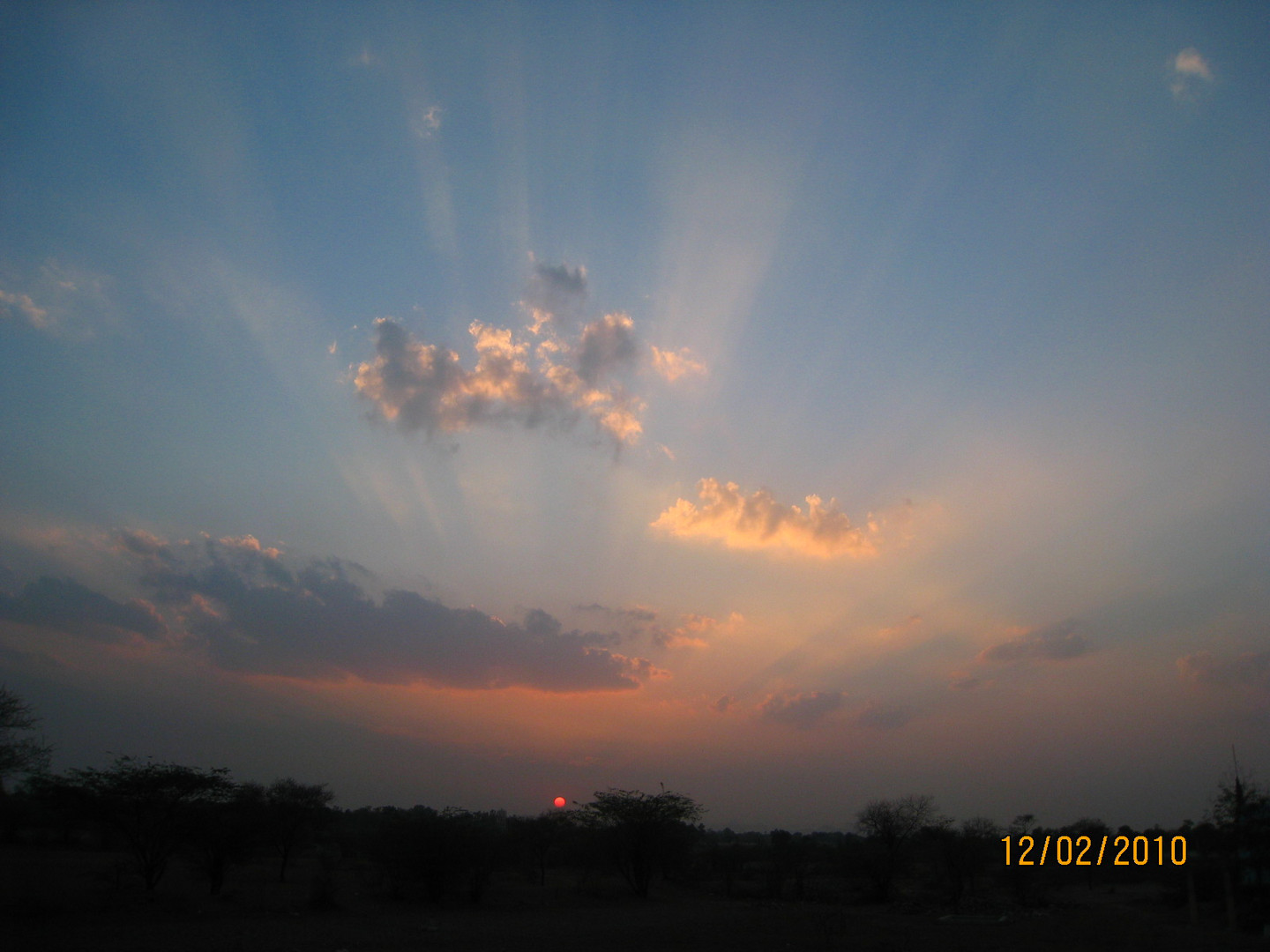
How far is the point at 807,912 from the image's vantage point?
115 ft

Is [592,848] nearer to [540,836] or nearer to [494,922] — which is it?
[540,836]

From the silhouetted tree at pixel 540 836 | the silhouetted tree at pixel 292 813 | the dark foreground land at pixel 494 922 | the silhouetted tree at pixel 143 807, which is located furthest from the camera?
the silhouetted tree at pixel 540 836

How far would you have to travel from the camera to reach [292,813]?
44656 millimetres

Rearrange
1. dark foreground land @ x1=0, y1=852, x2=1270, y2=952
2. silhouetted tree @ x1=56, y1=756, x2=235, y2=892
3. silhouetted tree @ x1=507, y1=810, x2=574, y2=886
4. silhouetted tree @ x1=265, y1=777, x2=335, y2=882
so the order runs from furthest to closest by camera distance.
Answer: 1. silhouetted tree @ x1=507, y1=810, x2=574, y2=886
2. silhouetted tree @ x1=265, y1=777, x2=335, y2=882
3. silhouetted tree @ x1=56, y1=756, x2=235, y2=892
4. dark foreground land @ x1=0, y1=852, x2=1270, y2=952

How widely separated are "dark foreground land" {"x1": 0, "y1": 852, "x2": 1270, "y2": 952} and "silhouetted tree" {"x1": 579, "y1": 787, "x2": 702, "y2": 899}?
3.26 m

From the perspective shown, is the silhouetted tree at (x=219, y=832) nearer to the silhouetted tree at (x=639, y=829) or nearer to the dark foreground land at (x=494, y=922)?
the dark foreground land at (x=494, y=922)

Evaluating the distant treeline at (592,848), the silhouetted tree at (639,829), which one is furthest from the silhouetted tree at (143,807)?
the silhouetted tree at (639,829)

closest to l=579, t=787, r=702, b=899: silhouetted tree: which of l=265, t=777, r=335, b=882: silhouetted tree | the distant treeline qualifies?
the distant treeline

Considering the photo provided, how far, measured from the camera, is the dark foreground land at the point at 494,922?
23.4 m

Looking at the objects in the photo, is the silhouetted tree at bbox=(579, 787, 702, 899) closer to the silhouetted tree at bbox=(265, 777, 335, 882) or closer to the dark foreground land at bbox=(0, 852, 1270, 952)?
the dark foreground land at bbox=(0, 852, 1270, 952)

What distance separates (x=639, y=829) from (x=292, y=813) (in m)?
22.4

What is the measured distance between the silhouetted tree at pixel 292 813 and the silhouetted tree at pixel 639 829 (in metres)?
18.0

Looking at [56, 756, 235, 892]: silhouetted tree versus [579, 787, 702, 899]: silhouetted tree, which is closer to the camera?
[56, 756, 235, 892]: silhouetted tree

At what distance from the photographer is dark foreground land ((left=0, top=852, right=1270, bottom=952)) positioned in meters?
23.4
